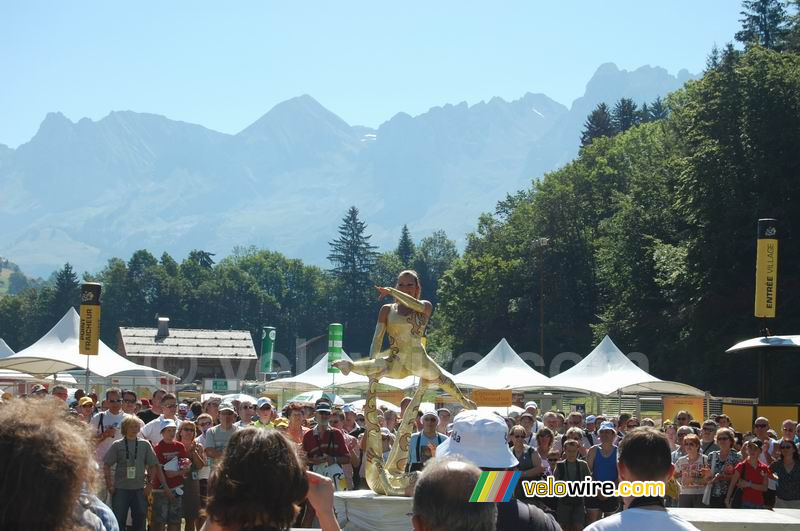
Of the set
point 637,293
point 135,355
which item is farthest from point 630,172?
point 135,355

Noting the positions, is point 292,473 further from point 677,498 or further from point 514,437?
point 677,498

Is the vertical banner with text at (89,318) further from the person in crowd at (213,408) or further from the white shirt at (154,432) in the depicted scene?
the white shirt at (154,432)

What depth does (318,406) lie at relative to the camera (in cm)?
1314

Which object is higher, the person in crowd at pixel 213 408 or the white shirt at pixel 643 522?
the white shirt at pixel 643 522

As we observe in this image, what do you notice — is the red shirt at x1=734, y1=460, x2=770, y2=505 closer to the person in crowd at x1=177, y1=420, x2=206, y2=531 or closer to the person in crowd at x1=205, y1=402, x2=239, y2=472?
the person in crowd at x1=205, y1=402, x2=239, y2=472

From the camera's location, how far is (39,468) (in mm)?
2705

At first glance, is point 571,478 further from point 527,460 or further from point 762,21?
point 762,21

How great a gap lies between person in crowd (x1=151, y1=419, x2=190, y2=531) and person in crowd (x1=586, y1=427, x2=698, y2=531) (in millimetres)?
9041

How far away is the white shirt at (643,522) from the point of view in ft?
14.6

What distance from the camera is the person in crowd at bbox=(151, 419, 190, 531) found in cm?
1271

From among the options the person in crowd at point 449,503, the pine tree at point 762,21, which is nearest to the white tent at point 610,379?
the person in crowd at point 449,503

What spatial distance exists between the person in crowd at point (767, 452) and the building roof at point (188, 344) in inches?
2558

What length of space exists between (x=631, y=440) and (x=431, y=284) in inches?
5527

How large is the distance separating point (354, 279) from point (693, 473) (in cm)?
12773
